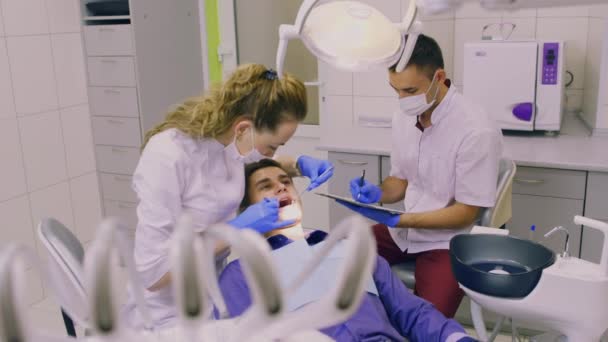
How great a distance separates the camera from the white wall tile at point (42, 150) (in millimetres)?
3045

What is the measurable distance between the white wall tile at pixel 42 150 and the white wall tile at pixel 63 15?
461 millimetres

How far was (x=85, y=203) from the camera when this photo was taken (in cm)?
346

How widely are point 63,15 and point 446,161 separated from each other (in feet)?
7.26

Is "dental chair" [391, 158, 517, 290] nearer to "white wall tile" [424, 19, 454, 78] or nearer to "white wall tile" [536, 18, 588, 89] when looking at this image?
"white wall tile" [424, 19, 454, 78]

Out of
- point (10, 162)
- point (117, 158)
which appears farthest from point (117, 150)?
point (10, 162)

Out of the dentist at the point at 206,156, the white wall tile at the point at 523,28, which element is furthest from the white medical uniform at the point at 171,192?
the white wall tile at the point at 523,28

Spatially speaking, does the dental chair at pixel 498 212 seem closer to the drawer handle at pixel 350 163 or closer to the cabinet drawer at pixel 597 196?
the cabinet drawer at pixel 597 196

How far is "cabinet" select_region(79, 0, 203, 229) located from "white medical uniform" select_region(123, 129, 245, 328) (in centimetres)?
166

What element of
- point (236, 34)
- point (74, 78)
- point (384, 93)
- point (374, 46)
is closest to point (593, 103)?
point (384, 93)

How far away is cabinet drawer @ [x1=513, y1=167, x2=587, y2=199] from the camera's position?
2.41m

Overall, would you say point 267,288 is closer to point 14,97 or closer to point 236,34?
point 14,97

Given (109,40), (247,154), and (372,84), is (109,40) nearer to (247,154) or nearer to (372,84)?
(372,84)

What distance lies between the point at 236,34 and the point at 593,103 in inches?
87.3

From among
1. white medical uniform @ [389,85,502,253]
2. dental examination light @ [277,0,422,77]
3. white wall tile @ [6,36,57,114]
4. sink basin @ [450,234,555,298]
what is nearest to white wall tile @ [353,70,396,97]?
white medical uniform @ [389,85,502,253]
